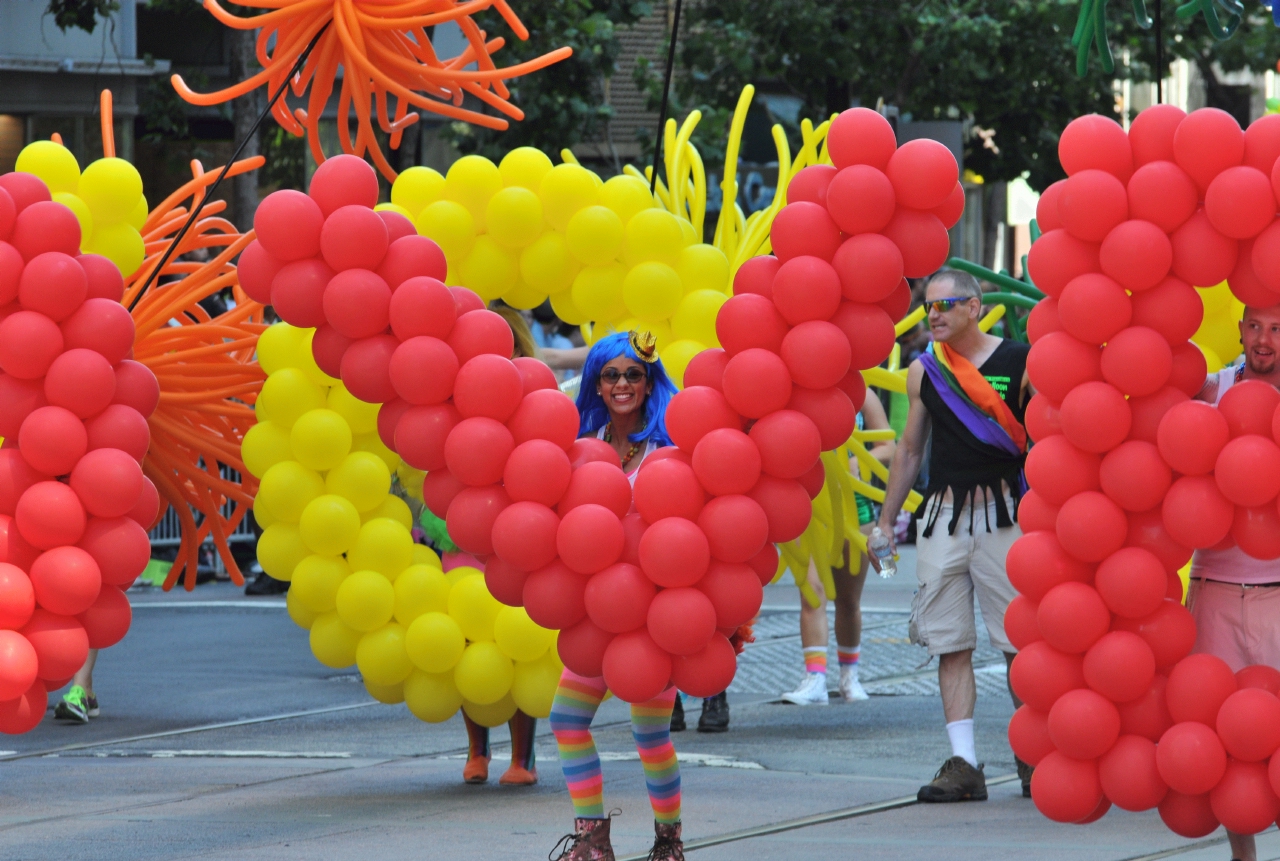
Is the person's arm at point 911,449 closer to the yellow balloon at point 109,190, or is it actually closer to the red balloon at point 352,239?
the red balloon at point 352,239

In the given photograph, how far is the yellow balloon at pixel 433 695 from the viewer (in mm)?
6168

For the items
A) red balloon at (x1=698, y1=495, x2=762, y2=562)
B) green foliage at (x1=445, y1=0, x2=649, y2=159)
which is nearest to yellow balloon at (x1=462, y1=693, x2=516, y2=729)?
red balloon at (x1=698, y1=495, x2=762, y2=562)

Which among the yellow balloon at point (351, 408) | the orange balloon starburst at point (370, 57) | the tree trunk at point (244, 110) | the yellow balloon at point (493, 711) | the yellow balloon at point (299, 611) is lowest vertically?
the yellow balloon at point (493, 711)

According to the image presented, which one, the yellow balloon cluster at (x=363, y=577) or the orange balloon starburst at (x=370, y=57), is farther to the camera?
the yellow balloon cluster at (x=363, y=577)

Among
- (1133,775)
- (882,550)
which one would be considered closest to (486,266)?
(882,550)

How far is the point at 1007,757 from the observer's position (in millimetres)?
6922

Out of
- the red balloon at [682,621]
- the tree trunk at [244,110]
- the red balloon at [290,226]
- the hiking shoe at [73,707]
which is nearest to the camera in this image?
the red balloon at [682,621]

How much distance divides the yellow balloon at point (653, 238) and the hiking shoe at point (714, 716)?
2174 mm

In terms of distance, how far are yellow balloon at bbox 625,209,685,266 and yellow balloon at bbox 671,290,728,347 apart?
183 millimetres

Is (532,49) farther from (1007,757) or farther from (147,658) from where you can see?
(1007,757)

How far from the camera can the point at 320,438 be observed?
613 centimetres

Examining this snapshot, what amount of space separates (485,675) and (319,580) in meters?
0.67

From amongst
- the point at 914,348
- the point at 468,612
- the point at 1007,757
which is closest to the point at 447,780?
the point at 468,612

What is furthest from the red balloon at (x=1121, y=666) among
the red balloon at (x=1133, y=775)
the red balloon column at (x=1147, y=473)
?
the red balloon at (x=1133, y=775)
